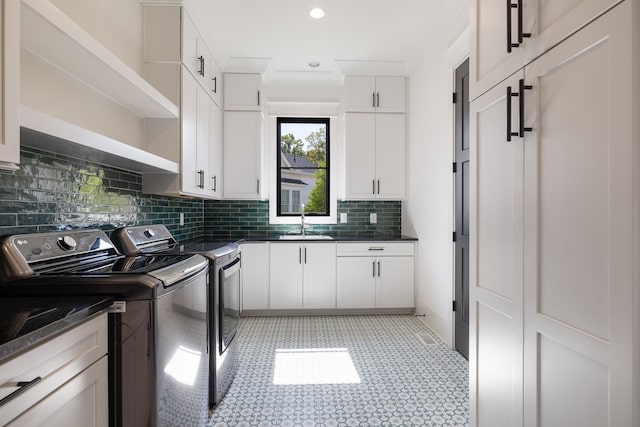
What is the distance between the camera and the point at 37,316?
88 centimetres

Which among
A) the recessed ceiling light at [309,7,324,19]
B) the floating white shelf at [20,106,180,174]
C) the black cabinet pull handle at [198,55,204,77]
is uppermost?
the recessed ceiling light at [309,7,324,19]

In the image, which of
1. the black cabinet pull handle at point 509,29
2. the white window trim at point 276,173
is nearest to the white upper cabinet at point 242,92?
the white window trim at point 276,173

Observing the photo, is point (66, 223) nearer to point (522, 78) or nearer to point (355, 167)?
point (522, 78)

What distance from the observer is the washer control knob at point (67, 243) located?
1479mm

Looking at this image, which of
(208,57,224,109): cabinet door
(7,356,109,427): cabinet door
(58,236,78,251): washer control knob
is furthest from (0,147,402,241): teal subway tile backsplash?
(208,57,224,109): cabinet door

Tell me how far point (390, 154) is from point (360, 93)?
779 mm

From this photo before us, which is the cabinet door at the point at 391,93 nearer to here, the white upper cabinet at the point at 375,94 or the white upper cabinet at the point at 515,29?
the white upper cabinet at the point at 375,94

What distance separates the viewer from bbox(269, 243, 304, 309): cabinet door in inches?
144

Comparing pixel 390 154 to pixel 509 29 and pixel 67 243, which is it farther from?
pixel 67 243

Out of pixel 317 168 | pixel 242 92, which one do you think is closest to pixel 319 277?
pixel 317 168

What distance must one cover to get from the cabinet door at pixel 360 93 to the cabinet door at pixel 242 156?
1.06 m

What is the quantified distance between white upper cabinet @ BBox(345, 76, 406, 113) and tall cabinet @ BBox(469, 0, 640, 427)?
2.47m

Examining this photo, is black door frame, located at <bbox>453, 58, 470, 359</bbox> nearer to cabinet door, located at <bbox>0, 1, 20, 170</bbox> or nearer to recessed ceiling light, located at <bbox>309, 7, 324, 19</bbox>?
recessed ceiling light, located at <bbox>309, 7, 324, 19</bbox>

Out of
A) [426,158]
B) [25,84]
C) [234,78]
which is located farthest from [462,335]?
[234,78]
